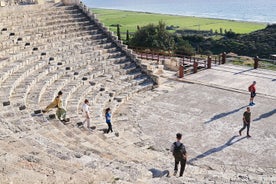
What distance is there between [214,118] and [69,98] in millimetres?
6136

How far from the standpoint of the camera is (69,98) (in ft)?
51.3

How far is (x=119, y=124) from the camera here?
14.9 metres

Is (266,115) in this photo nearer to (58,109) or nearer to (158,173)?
(158,173)

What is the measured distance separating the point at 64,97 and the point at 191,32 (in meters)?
60.6

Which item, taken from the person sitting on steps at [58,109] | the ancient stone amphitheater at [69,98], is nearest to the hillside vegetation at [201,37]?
the ancient stone amphitheater at [69,98]

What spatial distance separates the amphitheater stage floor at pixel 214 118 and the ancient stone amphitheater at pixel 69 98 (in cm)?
36

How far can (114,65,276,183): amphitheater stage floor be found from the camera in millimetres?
11797

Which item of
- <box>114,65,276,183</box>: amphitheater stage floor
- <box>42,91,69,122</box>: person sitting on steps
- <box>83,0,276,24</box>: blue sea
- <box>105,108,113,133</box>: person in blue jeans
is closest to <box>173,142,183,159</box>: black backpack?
<box>114,65,276,183</box>: amphitheater stage floor

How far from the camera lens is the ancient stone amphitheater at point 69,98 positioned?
7824mm

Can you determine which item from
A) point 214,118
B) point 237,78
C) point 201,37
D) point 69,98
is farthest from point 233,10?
point 69,98

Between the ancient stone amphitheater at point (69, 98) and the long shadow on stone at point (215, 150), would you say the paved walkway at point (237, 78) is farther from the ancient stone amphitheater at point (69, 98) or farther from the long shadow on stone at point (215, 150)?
the long shadow on stone at point (215, 150)

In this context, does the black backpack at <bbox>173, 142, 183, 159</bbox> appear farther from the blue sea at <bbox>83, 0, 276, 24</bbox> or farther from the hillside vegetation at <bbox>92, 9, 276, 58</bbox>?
the blue sea at <bbox>83, 0, 276, 24</bbox>

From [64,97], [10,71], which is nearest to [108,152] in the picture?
[64,97]

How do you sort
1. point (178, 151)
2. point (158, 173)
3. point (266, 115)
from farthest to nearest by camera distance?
1. point (266, 115)
2. point (178, 151)
3. point (158, 173)
